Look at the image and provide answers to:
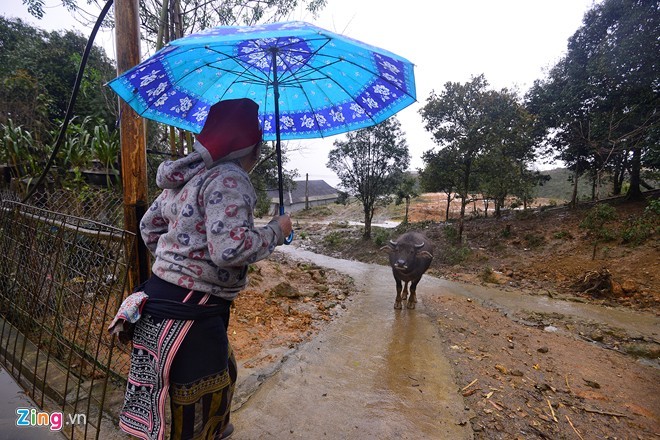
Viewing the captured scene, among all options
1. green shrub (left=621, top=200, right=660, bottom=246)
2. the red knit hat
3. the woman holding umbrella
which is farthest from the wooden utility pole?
green shrub (left=621, top=200, right=660, bottom=246)

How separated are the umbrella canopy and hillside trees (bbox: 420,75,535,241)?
10.1 m

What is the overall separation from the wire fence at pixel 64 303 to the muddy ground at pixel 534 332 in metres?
1.37

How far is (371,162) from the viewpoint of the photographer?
47.9 ft

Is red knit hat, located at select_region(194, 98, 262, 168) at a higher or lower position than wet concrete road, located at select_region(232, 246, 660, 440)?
higher

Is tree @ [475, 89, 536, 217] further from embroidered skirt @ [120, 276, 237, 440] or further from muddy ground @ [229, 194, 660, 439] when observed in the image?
embroidered skirt @ [120, 276, 237, 440]

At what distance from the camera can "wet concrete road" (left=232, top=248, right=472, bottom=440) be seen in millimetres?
2629

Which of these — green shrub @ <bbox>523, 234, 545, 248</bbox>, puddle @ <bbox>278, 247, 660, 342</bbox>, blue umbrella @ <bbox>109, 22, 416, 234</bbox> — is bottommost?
puddle @ <bbox>278, 247, 660, 342</bbox>

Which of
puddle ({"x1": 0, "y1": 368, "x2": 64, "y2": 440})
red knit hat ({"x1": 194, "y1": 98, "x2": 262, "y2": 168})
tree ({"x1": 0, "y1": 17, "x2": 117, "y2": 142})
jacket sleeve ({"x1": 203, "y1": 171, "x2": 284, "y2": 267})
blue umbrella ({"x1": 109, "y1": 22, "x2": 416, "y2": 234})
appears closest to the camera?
jacket sleeve ({"x1": 203, "y1": 171, "x2": 284, "y2": 267})

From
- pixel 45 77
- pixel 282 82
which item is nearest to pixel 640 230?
pixel 282 82

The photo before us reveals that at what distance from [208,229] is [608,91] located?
1489 cm

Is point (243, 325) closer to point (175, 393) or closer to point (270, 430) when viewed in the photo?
point (270, 430)

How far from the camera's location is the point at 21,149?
16.8 feet

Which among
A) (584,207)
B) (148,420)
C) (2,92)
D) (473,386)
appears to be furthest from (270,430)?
(584,207)

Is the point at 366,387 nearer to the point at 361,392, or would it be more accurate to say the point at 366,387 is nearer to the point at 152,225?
the point at 361,392
